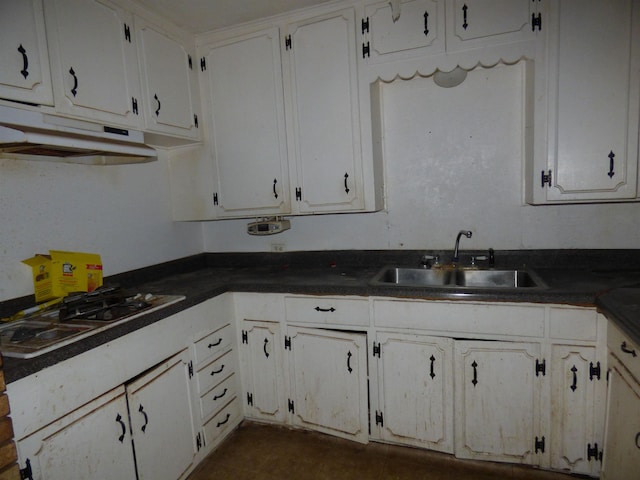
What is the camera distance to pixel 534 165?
74.2 inches

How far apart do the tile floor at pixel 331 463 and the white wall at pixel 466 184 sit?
1158 mm

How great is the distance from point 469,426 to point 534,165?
1.33m

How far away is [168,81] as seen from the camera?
215cm

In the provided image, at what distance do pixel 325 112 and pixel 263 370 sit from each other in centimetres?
154

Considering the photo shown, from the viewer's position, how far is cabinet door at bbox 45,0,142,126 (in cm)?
156

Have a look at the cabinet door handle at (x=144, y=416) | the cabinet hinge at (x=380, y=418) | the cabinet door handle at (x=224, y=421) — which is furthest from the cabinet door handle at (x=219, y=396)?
the cabinet hinge at (x=380, y=418)

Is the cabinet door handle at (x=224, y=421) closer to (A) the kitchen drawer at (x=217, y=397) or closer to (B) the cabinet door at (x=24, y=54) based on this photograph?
(A) the kitchen drawer at (x=217, y=397)

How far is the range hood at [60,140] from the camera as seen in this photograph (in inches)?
49.4

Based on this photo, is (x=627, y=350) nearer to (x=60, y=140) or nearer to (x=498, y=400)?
(x=498, y=400)

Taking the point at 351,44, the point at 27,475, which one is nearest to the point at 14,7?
the point at 351,44

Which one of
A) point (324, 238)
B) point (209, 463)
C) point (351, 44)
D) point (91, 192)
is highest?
point (351, 44)

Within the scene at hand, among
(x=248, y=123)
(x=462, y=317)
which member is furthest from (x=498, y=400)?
(x=248, y=123)

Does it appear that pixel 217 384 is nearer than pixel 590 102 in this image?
No

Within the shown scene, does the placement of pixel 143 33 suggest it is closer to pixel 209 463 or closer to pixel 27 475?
pixel 27 475
